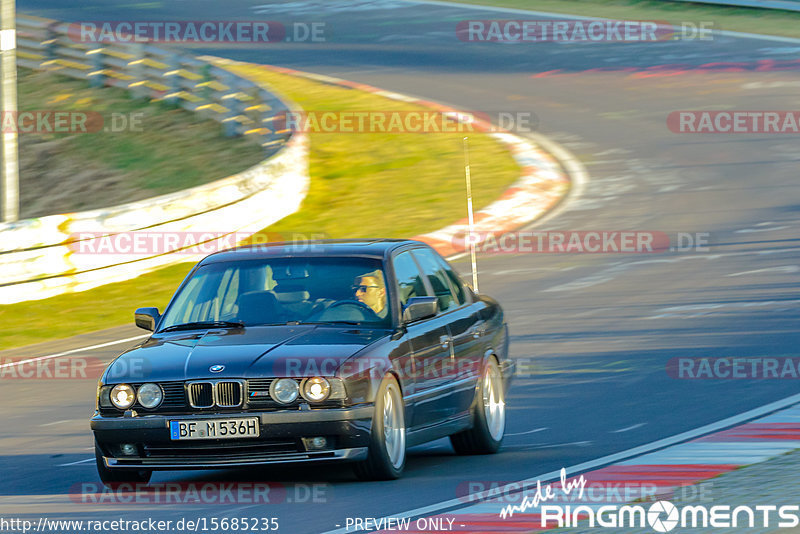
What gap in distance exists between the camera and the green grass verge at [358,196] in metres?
17.0

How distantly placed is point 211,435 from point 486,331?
265 centimetres

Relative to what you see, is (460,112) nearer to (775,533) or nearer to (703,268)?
(703,268)

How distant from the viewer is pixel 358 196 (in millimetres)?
23125

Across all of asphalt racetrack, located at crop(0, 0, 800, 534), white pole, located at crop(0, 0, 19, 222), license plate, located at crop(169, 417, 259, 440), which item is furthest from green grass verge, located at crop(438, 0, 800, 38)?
license plate, located at crop(169, 417, 259, 440)

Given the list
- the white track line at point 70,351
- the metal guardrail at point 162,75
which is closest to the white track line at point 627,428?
the white track line at point 70,351

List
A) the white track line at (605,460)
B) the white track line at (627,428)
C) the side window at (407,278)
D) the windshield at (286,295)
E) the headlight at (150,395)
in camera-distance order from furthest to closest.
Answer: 1. the white track line at (627,428)
2. the side window at (407,278)
3. the windshield at (286,295)
4. the headlight at (150,395)
5. the white track line at (605,460)

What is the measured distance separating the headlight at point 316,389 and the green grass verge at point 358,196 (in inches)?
336

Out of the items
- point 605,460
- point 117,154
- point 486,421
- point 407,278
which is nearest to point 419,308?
point 407,278

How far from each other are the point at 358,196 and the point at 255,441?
15270 millimetres

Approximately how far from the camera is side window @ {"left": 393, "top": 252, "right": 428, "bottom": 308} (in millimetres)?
9148

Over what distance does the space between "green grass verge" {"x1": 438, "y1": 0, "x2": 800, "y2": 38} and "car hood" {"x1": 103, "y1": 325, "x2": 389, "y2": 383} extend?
2951cm

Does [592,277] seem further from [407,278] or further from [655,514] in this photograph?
[655,514]

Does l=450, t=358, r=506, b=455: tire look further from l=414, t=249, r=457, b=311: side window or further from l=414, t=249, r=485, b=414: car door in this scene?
l=414, t=249, r=457, b=311: side window

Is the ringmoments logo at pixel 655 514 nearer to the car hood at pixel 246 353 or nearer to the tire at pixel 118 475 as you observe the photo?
the car hood at pixel 246 353
